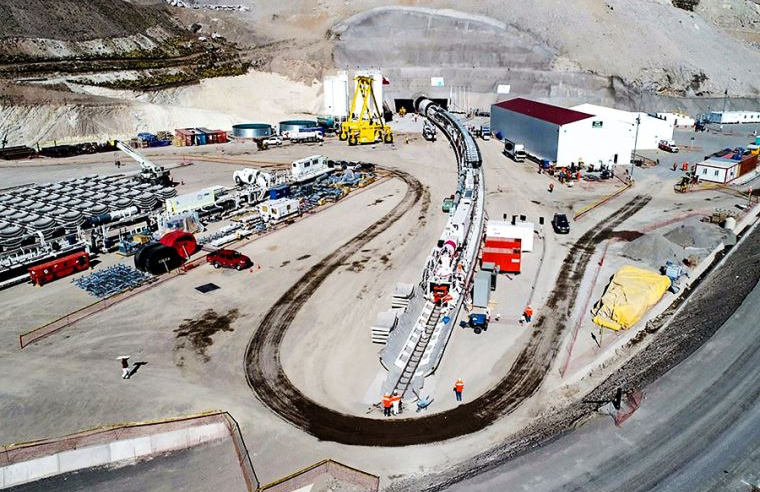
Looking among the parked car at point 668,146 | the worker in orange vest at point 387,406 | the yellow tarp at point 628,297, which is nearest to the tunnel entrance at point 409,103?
the parked car at point 668,146

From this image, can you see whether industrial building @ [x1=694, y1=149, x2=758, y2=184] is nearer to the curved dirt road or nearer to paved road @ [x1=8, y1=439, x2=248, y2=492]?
the curved dirt road

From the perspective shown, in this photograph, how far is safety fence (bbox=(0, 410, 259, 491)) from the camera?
17.7m

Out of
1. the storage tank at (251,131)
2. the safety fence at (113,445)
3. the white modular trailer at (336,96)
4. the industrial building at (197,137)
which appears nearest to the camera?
the safety fence at (113,445)

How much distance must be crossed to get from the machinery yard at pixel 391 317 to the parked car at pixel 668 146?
0.28 meters

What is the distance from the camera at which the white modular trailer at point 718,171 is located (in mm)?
46094

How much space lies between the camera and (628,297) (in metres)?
25.5

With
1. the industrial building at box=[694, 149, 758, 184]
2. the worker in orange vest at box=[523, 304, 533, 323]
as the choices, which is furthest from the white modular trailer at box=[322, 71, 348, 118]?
the worker in orange vest at box=[523, 304, 533, 323]

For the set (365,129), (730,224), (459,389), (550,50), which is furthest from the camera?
(550,50)

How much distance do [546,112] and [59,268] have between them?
1758 inches

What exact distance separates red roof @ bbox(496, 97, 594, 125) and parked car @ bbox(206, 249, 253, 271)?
32.1m

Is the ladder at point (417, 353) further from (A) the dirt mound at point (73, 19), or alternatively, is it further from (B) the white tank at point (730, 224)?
(A) the dirt mound at point (73, 19)

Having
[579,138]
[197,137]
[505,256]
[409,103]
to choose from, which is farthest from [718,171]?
[197,137]

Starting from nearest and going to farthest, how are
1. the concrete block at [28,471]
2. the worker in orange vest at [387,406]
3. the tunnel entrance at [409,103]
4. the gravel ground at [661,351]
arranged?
the gravel ground at [661,351] < the concrete block at [28,471] < the worker in orange vest at [387,406] < the tunnel entrance at [409,103]

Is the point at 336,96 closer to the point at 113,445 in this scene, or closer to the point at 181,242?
the point at 181,242
